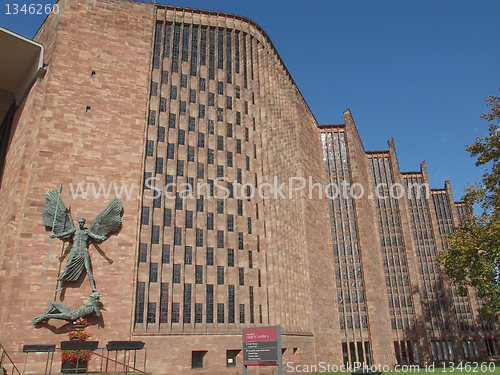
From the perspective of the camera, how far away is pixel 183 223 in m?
30.9

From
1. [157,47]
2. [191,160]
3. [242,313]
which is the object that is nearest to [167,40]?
[157,47]

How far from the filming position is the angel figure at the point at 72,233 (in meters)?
25.2

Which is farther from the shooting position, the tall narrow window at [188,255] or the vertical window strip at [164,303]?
the tall narrow window at [188,255]

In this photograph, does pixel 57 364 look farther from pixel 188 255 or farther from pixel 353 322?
pixel 353 322

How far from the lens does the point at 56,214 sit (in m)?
25.4

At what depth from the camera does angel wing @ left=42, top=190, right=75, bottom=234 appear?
84.2 ft

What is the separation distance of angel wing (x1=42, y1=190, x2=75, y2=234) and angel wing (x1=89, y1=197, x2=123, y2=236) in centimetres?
150

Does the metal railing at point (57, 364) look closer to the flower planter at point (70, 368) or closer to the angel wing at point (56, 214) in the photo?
the flower planter at point (70, 368)

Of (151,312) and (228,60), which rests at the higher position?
(228,60)

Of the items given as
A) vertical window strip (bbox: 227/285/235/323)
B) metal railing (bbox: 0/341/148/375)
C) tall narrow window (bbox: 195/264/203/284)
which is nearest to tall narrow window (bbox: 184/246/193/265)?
tall narrow window (bbox: 195/264/203/284)

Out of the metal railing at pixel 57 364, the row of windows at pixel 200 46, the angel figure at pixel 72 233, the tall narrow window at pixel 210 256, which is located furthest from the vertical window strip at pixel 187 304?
the row of windows at pixel 200 46

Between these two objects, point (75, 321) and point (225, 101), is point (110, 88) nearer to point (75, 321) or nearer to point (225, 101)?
point (225, 101)

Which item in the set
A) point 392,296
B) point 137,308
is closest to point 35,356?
point 137,308

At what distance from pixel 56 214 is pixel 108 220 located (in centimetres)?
324
